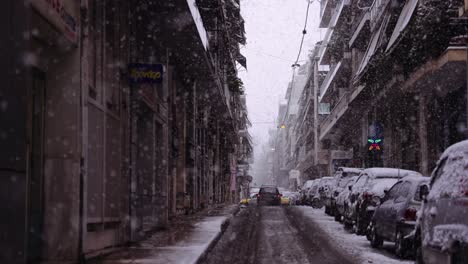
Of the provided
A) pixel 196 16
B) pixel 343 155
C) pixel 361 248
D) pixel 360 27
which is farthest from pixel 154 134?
pixel 343 155

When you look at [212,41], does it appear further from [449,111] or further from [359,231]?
[359,231]

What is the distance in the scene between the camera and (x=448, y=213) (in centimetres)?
733

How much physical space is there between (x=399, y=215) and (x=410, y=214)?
387 mm

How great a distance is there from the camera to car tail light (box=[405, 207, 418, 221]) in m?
12.3

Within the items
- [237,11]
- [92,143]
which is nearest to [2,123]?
[92,143]

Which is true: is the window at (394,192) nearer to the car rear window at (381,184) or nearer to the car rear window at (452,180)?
the car rear window at (381,184)

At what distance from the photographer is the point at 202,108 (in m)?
35.2

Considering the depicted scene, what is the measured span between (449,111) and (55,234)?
1915 cm

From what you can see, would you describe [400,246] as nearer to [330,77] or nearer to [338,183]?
[338,183]

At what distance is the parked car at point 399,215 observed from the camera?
12.4 meters

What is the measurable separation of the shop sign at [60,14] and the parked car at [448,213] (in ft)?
16.1

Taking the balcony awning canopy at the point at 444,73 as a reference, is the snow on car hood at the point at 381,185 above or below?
below

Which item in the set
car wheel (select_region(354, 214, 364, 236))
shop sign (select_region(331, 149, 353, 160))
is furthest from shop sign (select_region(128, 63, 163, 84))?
shop sign (select_region(331, 149, 353, 160))

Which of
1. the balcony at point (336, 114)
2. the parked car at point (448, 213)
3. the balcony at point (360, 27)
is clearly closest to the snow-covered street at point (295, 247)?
the parked car at point (448, 213)
